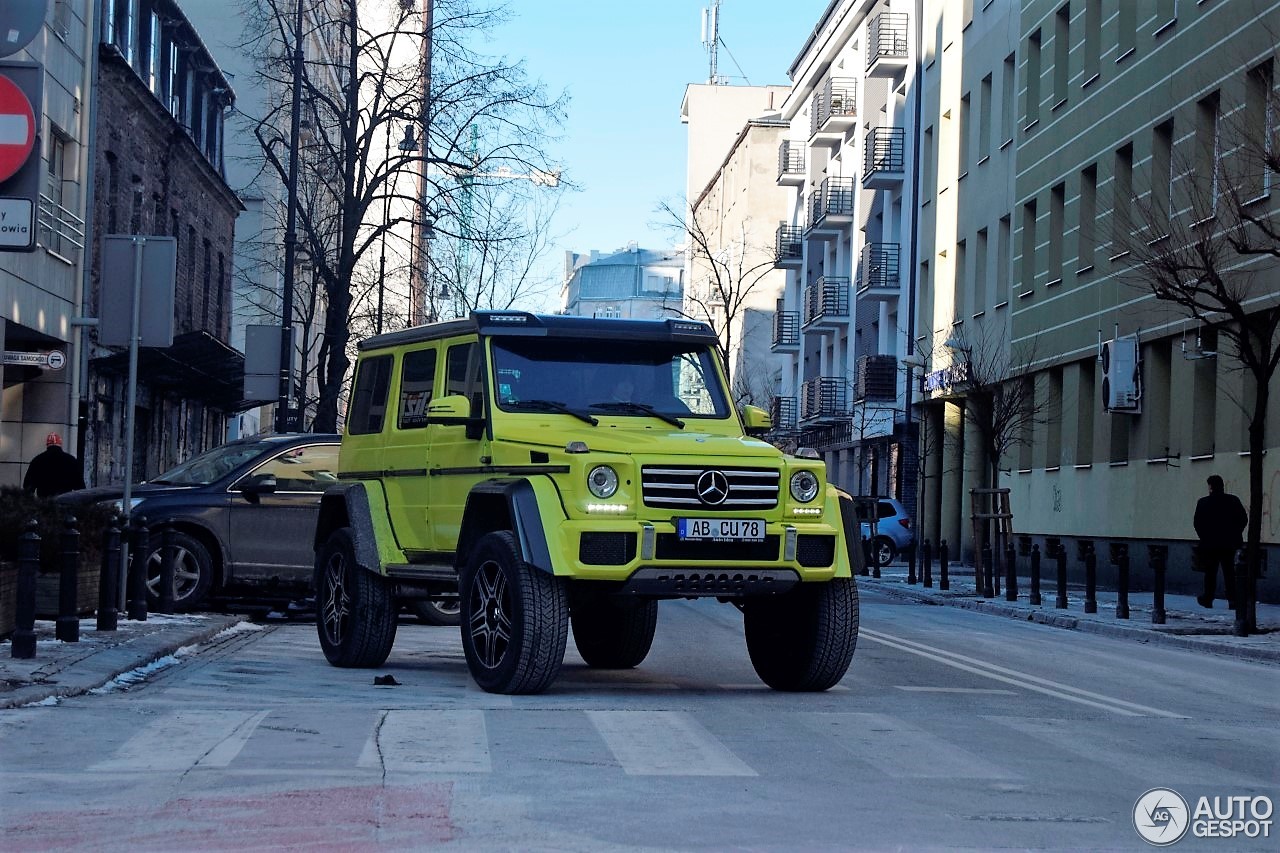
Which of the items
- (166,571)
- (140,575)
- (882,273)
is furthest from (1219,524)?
(882,273)

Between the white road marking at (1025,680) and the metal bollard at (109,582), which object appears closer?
the white road marking at (1025,680)

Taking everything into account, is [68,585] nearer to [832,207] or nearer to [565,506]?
[565,506]

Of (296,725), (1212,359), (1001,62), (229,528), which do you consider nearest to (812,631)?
(296,725)

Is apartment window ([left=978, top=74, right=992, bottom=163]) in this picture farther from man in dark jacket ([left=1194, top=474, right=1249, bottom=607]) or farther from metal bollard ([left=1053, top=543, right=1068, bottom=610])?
metal bollard ([left=1053, top=543, right=1068, bottom=610])

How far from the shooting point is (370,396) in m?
13.4

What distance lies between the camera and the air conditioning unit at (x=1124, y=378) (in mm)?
32125

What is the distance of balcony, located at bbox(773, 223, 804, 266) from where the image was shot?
234ft

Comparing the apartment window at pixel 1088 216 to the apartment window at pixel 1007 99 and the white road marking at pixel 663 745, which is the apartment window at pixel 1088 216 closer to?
the apartment window at pixel 1007 99

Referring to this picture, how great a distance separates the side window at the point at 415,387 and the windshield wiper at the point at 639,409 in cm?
133

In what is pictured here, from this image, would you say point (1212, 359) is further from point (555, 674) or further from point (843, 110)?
point (843, 110)

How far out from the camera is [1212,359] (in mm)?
29172

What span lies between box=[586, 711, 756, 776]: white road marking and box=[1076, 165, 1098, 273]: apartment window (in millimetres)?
27120

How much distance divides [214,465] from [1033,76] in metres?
26.6

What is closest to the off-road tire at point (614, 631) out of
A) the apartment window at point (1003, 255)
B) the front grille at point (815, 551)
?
the front grille at point (815, 551)
